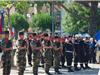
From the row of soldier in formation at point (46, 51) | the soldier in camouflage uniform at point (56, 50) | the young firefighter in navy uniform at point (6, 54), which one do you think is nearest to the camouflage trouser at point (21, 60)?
the row of soldier in formation at point (46, 51)

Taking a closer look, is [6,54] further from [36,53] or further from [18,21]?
[18,21]

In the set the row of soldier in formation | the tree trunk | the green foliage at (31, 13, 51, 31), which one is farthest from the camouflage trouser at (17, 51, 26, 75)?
the green foliage at (31, 13, 51, 31)

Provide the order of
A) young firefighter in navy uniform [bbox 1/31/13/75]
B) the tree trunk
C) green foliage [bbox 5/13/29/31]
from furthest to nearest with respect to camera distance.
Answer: green foliage [bbox 5/13/29/31] → the tree trunk → young firefighter in navy uniform [bbox 1/31/13/75]

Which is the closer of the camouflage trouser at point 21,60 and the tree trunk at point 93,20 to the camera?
the camouflage trouser at point 21,60

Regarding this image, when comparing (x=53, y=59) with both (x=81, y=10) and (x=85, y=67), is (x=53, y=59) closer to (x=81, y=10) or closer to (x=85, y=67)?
(x=85, y=67)

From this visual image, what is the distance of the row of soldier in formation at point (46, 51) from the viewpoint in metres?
16.8

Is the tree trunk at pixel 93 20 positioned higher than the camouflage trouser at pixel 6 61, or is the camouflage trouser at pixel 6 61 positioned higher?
the tree trunk at pixel 93 20

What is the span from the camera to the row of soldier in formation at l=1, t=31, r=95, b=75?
16.8m

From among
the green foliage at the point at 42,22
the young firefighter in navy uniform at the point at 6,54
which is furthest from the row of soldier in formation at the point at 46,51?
the green foliage at the point at 42,22

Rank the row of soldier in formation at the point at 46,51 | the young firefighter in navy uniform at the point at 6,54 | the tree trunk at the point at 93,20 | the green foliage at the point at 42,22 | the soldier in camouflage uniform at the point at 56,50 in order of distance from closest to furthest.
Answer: the young firefighter in navy uniform at the point at 6,54 < the row of soldier in formation at the point at 46,51 < the soldier in camouflage uniform at the point at 56,50 < the tree trunk at the point at 93,20 < the green foliage at the point at 42,22

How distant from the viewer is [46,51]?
1942 cm

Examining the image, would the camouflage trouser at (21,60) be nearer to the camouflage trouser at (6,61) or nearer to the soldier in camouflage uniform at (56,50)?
the camouflage trouser at (6,61)

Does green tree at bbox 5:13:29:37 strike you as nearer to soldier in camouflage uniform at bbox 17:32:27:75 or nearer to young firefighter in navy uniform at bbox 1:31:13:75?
soldier in camouflage uniform at bbox 17:32:27:75

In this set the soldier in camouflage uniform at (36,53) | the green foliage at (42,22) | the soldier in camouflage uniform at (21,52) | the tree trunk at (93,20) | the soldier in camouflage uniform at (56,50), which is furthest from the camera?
the green foliage at (42,22)
